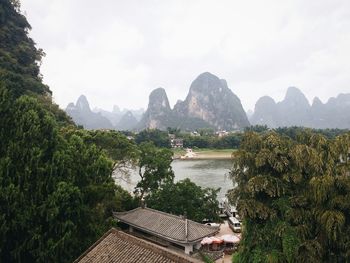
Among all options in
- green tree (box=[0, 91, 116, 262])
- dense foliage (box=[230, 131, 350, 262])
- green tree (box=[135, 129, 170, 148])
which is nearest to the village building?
green tree (box=[135, 129, 170, 148])

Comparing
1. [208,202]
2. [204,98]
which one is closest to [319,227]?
[208,202]

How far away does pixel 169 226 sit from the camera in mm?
17469

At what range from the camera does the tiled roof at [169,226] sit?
16531 millimetres

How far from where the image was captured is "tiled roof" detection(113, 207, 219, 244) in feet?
54.2

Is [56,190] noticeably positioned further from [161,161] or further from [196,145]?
[196,145]

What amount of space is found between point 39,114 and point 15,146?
207 centimetres

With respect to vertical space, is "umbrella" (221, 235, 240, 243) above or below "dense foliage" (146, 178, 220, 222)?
below

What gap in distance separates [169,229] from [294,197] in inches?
300

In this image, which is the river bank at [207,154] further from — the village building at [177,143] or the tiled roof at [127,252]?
the tiled roof at [127,252]

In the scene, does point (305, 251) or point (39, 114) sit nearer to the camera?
point (305, 251)

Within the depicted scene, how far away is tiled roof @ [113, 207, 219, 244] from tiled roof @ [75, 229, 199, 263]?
273 inches

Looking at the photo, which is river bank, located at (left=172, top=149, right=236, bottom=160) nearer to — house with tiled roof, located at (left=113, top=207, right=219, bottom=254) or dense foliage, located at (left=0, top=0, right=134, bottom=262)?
house with tiled roof, located at (left=113, top=207, right=219, bottom=254)

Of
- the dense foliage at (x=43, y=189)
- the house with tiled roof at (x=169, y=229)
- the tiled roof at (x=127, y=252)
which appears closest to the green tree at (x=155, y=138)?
the house with tiled roof at (x=169, y=229)

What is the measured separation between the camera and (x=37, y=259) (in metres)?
11.7
